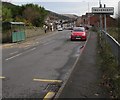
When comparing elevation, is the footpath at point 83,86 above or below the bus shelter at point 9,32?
below

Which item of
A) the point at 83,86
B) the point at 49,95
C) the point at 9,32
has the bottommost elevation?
the point at 49,95

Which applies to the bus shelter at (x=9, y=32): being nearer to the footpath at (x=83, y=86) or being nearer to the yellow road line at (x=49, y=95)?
the footpath at (x=83, y=86)

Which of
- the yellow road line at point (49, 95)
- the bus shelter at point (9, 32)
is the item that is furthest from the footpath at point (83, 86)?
the bus shelter at point (9, 32)

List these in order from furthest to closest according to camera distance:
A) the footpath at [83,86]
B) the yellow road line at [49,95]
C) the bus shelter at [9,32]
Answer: the bus shelter at [9,32] → the yellow road line at [49,95] → the footpath at [83,86]

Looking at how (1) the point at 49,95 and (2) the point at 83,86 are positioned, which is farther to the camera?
(2) the point at 83,86

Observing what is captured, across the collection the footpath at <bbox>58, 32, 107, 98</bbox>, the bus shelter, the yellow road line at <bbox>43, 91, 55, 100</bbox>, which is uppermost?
the bus shelter

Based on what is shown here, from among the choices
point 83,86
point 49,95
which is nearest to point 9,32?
point 83,86

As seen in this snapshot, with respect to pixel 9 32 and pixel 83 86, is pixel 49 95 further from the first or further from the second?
pixel 9 32

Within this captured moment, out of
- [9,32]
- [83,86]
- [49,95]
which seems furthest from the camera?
[9,32]

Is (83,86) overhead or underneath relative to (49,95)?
overhead

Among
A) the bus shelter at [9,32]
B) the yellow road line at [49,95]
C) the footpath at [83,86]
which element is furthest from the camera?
the bus shelter at [9,32]

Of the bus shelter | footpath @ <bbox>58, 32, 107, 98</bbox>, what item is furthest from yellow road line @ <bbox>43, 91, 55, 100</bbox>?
the bus shelter

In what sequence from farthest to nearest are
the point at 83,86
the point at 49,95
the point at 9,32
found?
the point at 9,32, the point at 83,86, the point at 49,95

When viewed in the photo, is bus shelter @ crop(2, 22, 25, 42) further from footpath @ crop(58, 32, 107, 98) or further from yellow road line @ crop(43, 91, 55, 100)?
yellow road line @ crop(43, 91, 55, 100)
